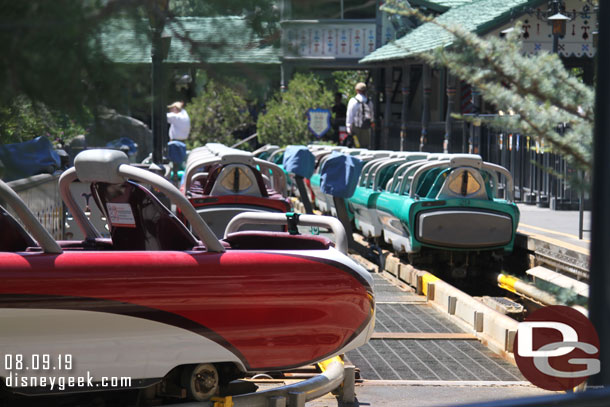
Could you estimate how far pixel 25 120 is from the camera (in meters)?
3.07

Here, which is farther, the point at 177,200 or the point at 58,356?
the point at 177,200

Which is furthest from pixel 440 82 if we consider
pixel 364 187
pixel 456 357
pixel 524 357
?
pixel 524 357

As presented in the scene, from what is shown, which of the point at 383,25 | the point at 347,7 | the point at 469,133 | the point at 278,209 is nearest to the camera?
the point at 347,7

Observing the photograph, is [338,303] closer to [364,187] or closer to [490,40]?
[490,40]

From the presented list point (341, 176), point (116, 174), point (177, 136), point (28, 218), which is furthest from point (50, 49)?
point (177, 136)

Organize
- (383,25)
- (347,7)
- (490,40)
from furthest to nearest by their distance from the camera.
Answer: (383,25)
(490,40)
(347,7)

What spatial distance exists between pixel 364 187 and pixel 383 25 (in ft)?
54.3

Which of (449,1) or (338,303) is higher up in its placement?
(449,1)

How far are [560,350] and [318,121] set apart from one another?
23.4 m

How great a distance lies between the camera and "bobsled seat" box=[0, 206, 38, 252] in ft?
18.6

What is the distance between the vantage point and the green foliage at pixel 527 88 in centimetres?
394

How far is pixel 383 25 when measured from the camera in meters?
31.7

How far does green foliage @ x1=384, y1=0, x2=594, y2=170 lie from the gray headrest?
2.02 meters

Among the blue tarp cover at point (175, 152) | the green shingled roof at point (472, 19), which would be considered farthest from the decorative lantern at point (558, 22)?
the blue tarp cover at point (175, 152)
